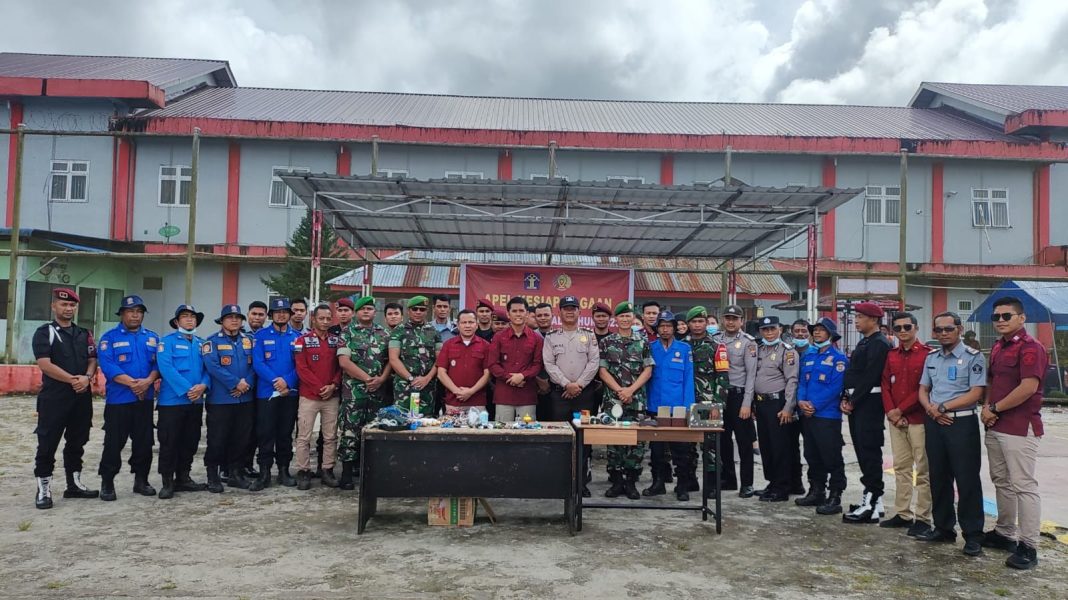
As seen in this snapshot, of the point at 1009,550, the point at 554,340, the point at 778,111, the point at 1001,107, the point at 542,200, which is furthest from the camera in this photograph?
the point at 778,111

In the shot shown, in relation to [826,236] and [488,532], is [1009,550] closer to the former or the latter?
[488,532]

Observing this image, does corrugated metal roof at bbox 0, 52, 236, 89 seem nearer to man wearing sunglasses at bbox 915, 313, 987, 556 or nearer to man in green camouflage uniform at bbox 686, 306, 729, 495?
man in green camouflage uniform at bbox 686, 306, 729, 495

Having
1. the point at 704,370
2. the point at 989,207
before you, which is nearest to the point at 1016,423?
the point at 704,370

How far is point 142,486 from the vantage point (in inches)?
232

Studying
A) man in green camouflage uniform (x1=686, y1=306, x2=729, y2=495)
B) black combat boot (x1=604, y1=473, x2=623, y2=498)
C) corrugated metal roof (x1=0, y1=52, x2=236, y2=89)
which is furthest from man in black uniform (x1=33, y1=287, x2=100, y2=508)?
corrugated metal roof (x1=0, y1=52, x2=236, y2=89)

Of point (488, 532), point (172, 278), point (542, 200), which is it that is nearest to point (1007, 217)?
point (542, 200)

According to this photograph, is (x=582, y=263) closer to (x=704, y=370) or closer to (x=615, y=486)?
(x=704, y=370)

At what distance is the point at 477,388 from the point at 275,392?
1.84 meters

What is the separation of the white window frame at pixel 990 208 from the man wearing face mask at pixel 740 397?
15591 mm

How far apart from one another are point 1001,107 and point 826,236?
21.6 feet

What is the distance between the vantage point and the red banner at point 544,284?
31.3 ft

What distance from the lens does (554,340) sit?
A: 5953 mm

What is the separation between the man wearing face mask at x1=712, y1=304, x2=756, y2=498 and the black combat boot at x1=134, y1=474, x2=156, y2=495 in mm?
4996

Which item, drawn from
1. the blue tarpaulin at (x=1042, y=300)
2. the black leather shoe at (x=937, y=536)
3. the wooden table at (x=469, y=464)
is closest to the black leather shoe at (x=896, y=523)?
the black leather shoe at (x=937, y=536)
